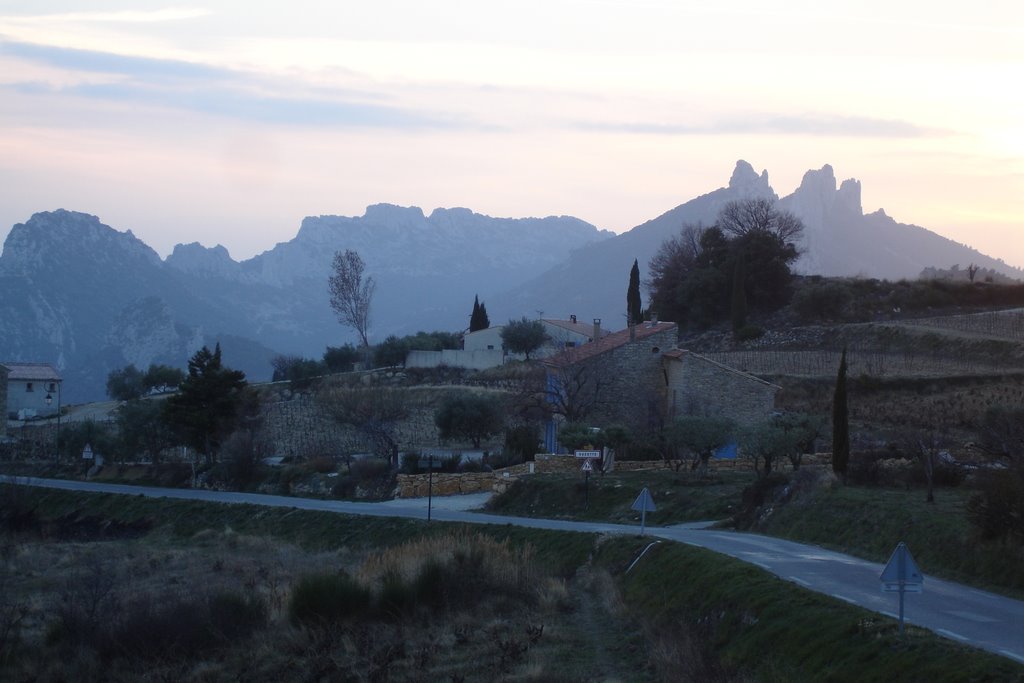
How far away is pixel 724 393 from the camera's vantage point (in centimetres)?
4612

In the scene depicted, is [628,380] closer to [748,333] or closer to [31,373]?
[748,333]

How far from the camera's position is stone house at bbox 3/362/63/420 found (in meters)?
79.5

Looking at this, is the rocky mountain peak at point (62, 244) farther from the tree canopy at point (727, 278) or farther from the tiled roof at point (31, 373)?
the tree canopy at point (727, 278)

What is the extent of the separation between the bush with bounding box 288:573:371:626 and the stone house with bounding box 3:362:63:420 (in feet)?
210

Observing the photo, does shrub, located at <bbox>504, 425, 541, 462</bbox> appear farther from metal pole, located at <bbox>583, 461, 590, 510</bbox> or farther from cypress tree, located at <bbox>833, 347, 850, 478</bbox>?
cypress tree, located at <bbox>833, 347, 850, 478</bbox>

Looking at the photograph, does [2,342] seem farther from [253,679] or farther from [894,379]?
[253,679]

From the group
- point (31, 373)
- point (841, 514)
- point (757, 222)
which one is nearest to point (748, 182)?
point (757, 222)

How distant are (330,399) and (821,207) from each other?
154409mm

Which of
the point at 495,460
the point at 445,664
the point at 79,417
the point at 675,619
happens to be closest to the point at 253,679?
the point at 445,664

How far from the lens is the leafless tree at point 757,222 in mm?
78531

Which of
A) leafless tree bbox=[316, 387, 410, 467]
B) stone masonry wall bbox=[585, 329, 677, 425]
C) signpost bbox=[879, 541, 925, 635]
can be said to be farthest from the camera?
leafless tree bbox=[316, 387, 410, 467]

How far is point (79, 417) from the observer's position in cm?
7544

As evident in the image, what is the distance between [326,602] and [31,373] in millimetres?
69232

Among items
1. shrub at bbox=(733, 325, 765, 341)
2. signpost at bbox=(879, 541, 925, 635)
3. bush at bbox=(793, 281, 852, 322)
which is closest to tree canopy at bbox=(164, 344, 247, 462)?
shrub at bbox=(733, 325, 765, 341)
